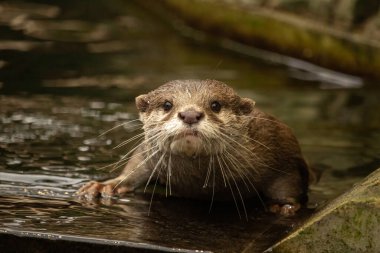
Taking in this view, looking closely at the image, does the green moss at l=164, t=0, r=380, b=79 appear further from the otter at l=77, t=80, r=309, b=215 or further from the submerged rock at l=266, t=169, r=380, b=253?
the submerged rock at l=266, t=169, r=380, b=253

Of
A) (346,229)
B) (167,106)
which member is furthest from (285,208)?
(346,229)

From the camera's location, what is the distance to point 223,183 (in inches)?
174

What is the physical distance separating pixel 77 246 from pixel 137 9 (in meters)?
6.53

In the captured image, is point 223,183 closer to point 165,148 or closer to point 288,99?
point 165,148

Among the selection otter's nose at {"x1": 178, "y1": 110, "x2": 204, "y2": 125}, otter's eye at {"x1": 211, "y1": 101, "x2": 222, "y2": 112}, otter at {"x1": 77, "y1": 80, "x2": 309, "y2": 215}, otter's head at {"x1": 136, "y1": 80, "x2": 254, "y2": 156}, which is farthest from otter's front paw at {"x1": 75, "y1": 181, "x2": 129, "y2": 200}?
otter's nose at {"x1": 178, "y1": 110, "x2": 204, "y2": 125}

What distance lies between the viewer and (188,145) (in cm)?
395

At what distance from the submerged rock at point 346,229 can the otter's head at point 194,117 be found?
0.54 m

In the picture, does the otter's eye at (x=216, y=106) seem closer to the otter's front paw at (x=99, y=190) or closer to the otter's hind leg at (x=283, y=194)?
the otter's hind leg at (x=283, y=194)

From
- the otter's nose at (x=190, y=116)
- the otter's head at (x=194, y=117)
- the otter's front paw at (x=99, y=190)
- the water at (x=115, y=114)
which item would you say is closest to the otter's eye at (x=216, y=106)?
the otter's head at (x=194, y=117)

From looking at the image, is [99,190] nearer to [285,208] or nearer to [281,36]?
[285,208]

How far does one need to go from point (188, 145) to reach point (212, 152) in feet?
0.64

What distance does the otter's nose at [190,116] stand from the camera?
12.8 ft

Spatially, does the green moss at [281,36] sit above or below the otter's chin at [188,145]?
above

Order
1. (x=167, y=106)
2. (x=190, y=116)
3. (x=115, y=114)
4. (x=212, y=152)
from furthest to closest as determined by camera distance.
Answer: (x=115, y=114), (x=167, y=106), (x=212, y=152), (x=190, y=116)
